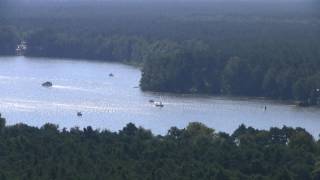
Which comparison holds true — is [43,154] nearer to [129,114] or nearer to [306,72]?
[129,114]

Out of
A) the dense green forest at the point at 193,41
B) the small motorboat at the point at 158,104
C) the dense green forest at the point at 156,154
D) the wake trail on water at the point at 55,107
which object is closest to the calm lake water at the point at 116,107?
the wake trail on water at the point at 55,107

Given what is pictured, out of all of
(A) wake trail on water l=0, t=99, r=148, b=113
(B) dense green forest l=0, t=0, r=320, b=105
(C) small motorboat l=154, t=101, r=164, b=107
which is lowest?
(A) wake trail on water l=0, t=99, r=148, b=113

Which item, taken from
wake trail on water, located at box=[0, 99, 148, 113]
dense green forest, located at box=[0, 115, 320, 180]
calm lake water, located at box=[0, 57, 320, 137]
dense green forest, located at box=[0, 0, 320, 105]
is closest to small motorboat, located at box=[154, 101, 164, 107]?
calm lake water, located at box=[0, 57, 320, 137]

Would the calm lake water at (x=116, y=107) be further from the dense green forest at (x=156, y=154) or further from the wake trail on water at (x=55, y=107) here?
the dense green forest at (x=156, y=154)

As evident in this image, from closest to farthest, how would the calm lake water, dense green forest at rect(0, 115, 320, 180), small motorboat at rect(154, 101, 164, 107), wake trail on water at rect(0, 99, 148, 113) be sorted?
dense green forest at rect(0, 115, 320, 180), the calm lake water, wake trail on water at rect(0, 99, 148, 113), small motorboat at rect(154, 101, 164, 107)

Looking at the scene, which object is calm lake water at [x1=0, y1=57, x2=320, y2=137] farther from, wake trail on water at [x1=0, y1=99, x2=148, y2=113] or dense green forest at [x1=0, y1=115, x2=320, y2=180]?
dense green forest at [x1=0, y1=115, x2=320, y2=180]

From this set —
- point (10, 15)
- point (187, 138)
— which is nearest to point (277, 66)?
point (187, 138)

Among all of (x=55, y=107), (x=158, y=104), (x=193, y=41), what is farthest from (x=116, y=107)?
(x=193, y=41)
